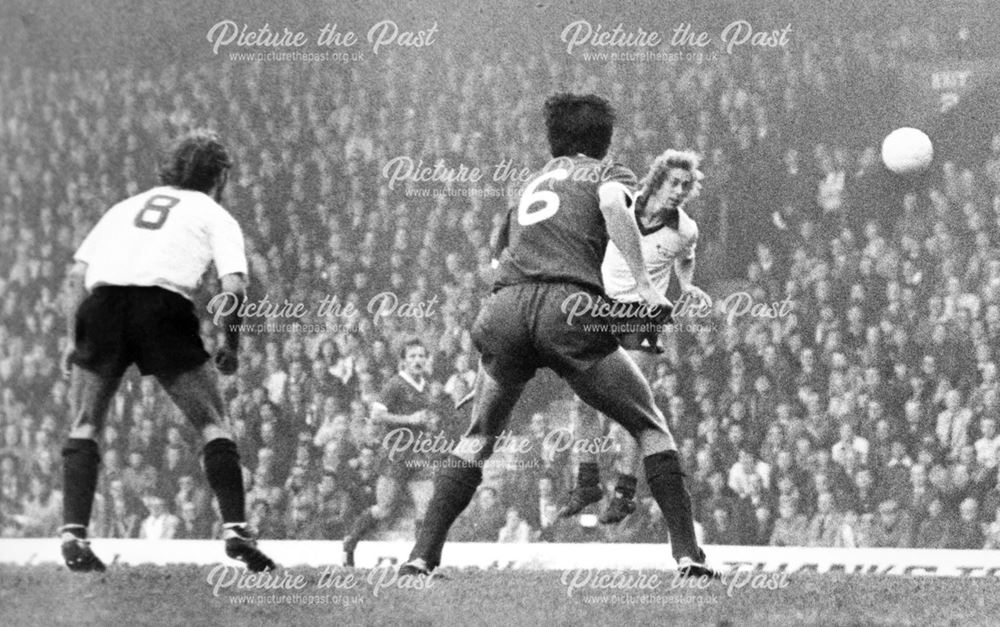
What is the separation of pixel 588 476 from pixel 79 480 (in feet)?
9.94

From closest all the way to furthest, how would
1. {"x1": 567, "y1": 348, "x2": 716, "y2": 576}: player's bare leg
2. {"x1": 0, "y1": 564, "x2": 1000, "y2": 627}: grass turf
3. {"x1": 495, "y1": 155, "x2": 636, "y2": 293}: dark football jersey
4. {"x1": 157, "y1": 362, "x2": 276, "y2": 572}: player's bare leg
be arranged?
1. {"x1": 567, "y1": 348, "x2": 716, "y2": 576}: player's bare leg
2. {"x1": 495, "y1": 155, "x2": 636, "y2": 293}: dark football jersey
3. {"x1": 0, "y1": 564, "x2": 1000, "y2": 627}: grass turf
4. {"x1": 157, "y1": 362, "x2": 276, "y2": 572}: player's bare leg

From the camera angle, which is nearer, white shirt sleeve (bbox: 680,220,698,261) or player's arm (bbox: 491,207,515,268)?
player's arm (bbox: 491,207,515,268)

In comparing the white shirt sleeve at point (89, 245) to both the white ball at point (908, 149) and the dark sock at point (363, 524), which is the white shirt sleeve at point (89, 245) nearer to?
the dark sock at point (363, 524)

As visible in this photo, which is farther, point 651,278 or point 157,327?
→ point 651,278

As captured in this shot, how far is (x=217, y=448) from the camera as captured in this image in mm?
7977

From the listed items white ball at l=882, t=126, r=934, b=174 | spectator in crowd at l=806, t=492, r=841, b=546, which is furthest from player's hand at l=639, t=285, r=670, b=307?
white ball at l=882, t=126, r=934, b=174

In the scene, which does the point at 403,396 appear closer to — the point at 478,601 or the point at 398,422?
the point at 398,422

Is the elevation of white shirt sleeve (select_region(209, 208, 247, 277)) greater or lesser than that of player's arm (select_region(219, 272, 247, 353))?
greater

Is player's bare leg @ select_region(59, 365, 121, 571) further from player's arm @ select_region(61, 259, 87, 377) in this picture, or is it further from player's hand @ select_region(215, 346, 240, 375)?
player's hand @ select_region(215, 346, 240, 375)

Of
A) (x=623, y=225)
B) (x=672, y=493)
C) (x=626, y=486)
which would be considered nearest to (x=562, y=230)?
(x=623, y=225)

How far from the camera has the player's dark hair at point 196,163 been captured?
328 inches

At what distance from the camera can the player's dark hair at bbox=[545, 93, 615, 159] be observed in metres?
7.96

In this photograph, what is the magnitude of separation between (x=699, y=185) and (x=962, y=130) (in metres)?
1.70

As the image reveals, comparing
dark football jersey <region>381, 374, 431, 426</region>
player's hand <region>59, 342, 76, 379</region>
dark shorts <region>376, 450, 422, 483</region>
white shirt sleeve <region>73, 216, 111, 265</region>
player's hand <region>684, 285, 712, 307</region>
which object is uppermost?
white shirt sleeve <region>73, 216, 111, 265</region>
